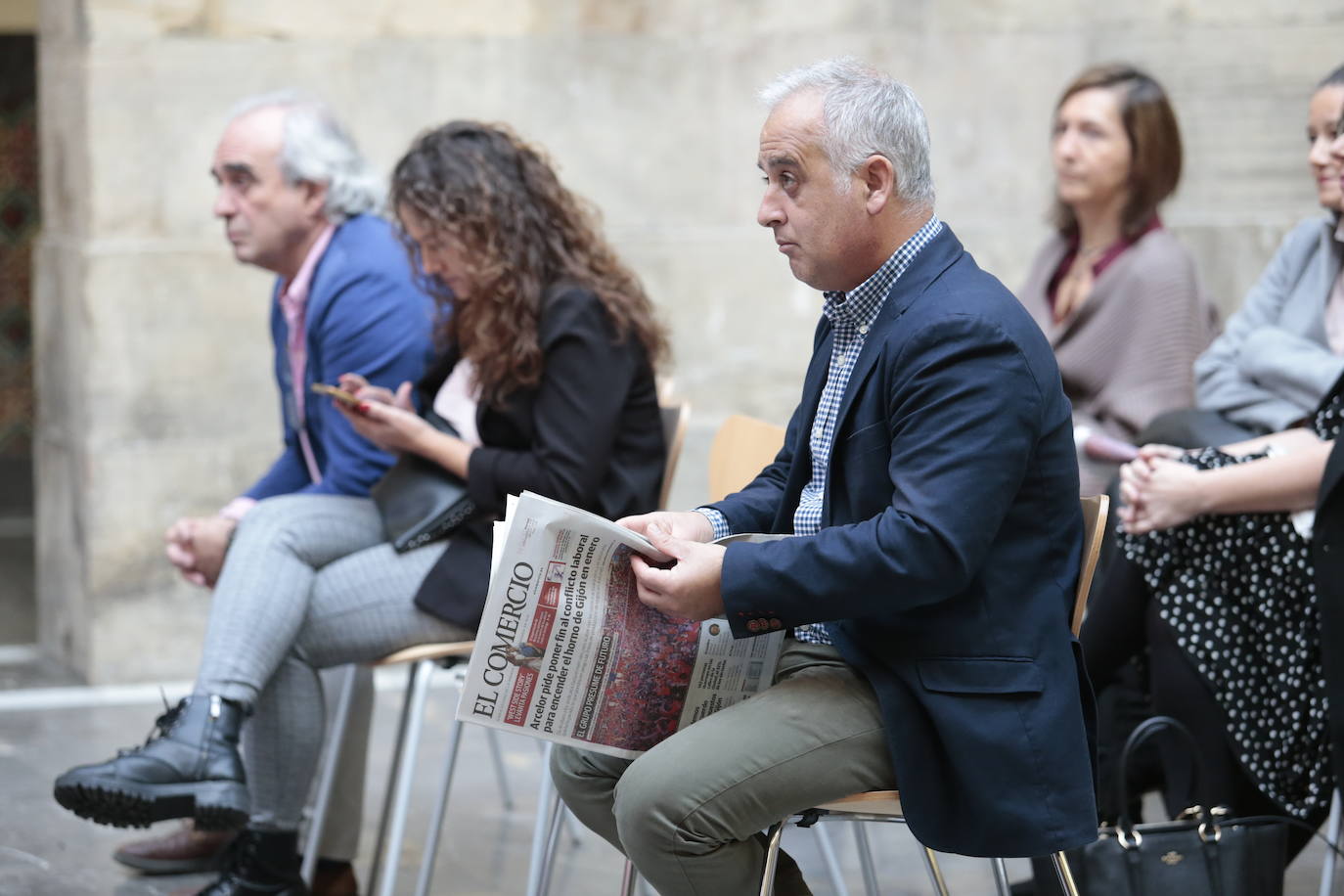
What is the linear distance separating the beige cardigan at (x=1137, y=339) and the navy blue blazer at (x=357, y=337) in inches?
59.8

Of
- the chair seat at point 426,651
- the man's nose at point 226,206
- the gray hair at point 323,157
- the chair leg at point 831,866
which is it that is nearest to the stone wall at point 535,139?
the gray hair at point 323,157

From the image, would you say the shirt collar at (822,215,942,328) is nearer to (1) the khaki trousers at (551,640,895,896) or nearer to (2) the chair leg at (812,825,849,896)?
(1) the khaki trousers at (551,640,895,896)

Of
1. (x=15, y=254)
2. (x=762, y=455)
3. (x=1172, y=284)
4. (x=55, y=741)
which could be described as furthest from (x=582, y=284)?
(x=15, y=254)

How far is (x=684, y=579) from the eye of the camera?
2090mm

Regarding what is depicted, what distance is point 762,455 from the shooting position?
290 centimetres

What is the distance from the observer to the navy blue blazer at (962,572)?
6.64 ft

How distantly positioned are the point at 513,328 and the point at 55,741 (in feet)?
7.04

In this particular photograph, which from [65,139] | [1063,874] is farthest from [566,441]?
[65,139]

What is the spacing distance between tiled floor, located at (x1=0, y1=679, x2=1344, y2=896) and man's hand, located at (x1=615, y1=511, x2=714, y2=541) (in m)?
1.27

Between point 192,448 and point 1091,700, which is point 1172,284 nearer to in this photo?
point 1091,700

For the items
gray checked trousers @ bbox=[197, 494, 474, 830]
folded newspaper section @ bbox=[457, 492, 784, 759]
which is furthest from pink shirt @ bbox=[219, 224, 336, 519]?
folded newspaper section @ bbox=[457, 492, 784, 759]

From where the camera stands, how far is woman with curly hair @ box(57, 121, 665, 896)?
3.02m

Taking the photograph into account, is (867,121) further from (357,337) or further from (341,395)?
(357,337)

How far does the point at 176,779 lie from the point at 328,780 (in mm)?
506
